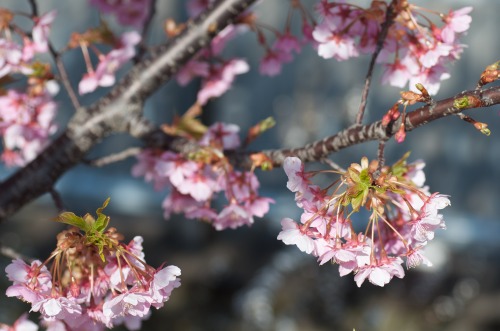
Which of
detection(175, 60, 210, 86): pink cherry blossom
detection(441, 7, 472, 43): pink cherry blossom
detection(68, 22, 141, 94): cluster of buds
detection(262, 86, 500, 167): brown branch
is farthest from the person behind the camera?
detection(175, 60, 210, 86): pink cherry blossom

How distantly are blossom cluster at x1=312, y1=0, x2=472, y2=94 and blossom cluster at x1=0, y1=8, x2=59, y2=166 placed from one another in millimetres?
431

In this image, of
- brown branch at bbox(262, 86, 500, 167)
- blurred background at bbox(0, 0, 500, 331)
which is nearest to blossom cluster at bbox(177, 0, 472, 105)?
brown branch at bbox(262, 86, 500, 167)

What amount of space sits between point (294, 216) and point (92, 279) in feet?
10.2

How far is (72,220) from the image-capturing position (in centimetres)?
78

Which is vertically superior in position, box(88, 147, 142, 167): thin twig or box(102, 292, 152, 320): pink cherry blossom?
box(102, 292, 152, 320): pink cherry blossom

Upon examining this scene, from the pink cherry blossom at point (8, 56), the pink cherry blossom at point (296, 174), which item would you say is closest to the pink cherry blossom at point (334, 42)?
the pink cherry blossom at point (296, 174)

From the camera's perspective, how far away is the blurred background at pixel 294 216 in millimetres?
3332

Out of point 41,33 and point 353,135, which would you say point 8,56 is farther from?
point 353,135

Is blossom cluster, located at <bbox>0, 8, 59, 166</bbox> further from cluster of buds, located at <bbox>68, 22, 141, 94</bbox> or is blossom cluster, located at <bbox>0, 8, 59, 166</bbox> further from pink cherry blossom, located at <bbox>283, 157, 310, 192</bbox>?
pink cherry blossom, located at <bbox>283, 157, 310, 192</bbox>

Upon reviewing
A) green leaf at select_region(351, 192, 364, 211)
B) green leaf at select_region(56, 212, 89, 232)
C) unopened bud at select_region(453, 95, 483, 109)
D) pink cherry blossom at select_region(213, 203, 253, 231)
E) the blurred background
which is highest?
green leaf at select_region(56, 212, 89, 232)

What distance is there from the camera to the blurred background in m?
3.33

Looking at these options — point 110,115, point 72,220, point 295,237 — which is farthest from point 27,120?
point 295,237

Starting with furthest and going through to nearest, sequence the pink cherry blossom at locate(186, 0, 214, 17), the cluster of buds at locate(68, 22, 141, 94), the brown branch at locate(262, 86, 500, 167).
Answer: the pink cherry blossom at locate(186, 0, 214, 17), the cluster of buds at locate(68, 22, 141, 94), the brown branch at locate(262, 86, 500, 167)

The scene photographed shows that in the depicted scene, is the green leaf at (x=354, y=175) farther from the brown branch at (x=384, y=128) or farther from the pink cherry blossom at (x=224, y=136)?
the pink cherry blossom at (x=224, y=136)
